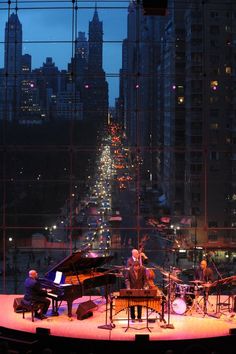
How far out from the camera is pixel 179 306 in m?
7.29

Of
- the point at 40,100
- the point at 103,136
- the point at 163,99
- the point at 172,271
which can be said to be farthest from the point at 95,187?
the point at 172,271

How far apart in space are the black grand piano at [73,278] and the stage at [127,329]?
279mm

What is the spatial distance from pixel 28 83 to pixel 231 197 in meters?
7.46

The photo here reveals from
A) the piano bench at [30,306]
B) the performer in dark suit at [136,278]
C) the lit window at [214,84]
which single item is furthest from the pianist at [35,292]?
the lit window at [214,84]

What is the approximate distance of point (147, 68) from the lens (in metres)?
22.9

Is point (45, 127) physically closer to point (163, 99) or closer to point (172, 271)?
point (163, 99)

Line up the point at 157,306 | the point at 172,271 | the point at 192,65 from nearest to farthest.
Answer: the point at 157,306
the point at 172,271
the point at 192,65

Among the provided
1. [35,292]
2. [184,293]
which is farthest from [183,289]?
[35,292]

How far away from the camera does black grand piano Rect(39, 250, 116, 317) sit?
7.03 m

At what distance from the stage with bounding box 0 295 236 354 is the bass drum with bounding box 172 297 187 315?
11 millimetres

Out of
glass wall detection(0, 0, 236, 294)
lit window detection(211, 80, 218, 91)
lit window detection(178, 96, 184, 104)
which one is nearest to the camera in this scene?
glass wall detection(0, 0, 236, 294)

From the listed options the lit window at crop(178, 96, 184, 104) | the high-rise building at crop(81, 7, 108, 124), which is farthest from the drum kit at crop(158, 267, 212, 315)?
the lit window at crop(178, 96, 184, 104)

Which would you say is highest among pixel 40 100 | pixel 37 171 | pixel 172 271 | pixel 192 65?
pixel 192 65

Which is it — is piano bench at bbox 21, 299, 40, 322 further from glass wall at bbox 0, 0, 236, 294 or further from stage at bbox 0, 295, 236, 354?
glass wall at bbox 0, 0, 236, 294
